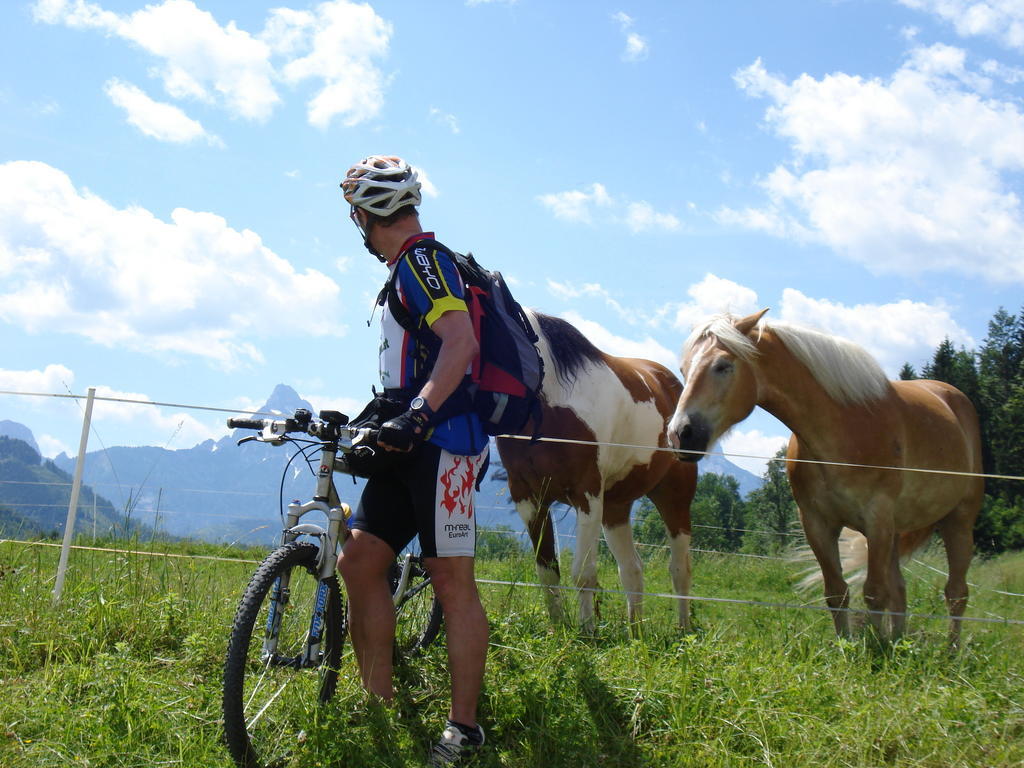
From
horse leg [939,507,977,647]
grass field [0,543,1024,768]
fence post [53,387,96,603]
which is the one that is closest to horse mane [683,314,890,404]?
grass field [0,543,1024,768]

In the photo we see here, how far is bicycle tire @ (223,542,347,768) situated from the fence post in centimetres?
156

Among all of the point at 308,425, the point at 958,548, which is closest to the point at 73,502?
the point at 308,425

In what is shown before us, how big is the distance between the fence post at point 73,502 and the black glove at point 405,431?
2.64 metres

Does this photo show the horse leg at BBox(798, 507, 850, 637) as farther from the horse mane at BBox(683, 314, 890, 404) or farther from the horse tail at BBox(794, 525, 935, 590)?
the horse tail at BBox(794, 525, 935, 590)

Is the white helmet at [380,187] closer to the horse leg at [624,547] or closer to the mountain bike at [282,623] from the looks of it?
the mountain bike at [282,623]

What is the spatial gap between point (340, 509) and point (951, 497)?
4.28 meters

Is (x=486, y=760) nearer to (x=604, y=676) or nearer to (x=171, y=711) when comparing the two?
(x=604, y=676)

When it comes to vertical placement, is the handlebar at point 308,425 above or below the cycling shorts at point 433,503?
above

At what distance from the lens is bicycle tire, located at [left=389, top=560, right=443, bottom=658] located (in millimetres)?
3752

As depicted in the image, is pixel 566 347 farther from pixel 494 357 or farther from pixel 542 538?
pixel 494 357

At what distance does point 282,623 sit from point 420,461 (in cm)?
83

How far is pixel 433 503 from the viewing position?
2852mm

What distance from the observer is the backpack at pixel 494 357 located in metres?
2.96

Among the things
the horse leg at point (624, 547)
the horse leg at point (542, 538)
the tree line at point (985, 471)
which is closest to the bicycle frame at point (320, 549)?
the horse leg at point (542, 538)
